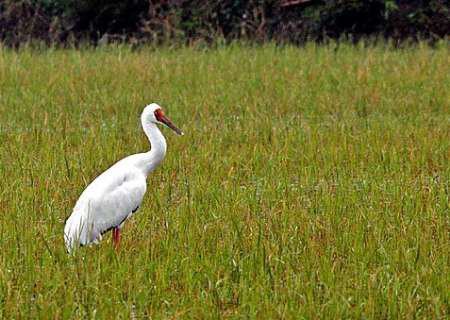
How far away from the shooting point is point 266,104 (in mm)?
12164

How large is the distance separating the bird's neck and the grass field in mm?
316

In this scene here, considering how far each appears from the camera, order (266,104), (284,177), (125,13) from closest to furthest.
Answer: (284,177)
(266,104)
(125,13)

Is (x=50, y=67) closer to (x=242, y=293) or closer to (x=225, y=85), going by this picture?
(x=225, y=85)

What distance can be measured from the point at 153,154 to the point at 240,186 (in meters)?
1.30

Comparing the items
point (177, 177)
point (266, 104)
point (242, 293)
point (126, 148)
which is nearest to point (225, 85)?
point (266, 104)

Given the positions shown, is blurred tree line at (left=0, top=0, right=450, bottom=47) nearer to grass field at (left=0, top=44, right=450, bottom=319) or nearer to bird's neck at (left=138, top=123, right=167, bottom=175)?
grass field at (left=0, top=44, right=450, bottom=319)

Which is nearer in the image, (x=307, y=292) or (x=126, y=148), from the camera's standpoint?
(x=307, y=292)

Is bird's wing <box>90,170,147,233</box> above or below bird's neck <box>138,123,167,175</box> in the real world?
below

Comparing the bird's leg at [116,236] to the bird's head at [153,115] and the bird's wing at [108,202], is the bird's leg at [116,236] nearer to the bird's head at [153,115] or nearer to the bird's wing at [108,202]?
the bird's wing at [108,202]

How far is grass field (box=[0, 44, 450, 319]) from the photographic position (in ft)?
17.1

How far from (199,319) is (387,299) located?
2.91 ft

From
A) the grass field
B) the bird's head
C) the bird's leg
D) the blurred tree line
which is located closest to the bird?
the bird's leg

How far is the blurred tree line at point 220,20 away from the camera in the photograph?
63.1 ft

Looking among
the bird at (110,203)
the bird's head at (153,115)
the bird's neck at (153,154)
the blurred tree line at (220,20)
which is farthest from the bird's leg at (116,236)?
the blurred tree line at (220,20)
